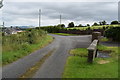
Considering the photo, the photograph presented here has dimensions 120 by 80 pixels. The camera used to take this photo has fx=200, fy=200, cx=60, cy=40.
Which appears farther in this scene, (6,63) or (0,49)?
(0,49)

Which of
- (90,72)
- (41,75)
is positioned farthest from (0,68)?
(90,72)

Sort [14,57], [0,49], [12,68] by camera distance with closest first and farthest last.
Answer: [12,68], [14,57], [0,49]

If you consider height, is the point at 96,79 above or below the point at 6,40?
below

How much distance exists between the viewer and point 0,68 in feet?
37.7

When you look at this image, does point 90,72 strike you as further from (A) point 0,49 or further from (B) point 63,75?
(A) point 0,49

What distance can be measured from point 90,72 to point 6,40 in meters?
11.5

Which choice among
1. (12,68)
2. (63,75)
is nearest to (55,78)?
(63,75)

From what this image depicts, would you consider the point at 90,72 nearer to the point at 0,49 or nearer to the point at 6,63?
the point at 6,63

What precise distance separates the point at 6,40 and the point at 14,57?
5.33 m

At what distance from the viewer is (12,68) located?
11438 millimetres

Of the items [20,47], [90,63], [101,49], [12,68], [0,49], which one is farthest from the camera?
[101,49]

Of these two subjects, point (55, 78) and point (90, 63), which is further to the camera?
point (90, 63)

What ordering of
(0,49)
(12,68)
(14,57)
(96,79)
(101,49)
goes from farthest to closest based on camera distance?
1. (101,49)
2. (0,49)
3. (14,57)
4. (12,68)
5. (96,79)

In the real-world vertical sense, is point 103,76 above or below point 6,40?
below
